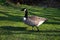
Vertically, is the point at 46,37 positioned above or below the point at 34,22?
below

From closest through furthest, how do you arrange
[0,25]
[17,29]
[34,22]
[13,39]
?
[13,39]
[34,22]
[17,29]
[0,25]

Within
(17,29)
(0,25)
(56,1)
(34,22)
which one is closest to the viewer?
(34,22)

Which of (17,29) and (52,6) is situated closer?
(17,29)

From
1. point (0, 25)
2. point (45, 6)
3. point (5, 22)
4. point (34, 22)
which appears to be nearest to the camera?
point (34, 22)

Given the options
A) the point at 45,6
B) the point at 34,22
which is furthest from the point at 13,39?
the point at 45,6

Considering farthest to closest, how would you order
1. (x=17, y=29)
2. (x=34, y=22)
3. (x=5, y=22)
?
(x=5, y=22), (x=17, y=29), (x=34, y=22)

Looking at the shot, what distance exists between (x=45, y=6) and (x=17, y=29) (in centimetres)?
784

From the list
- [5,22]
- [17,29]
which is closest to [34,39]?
[17,29]

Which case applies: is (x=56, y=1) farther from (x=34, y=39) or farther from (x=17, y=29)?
(x=34, y=39)

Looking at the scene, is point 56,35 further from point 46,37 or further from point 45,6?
point 45,6

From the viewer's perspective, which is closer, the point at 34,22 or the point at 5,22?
the point at 34,22

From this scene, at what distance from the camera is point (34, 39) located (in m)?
7.85

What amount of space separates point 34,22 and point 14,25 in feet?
6.24

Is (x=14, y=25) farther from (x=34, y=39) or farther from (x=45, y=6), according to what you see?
(x=45, y=6)
